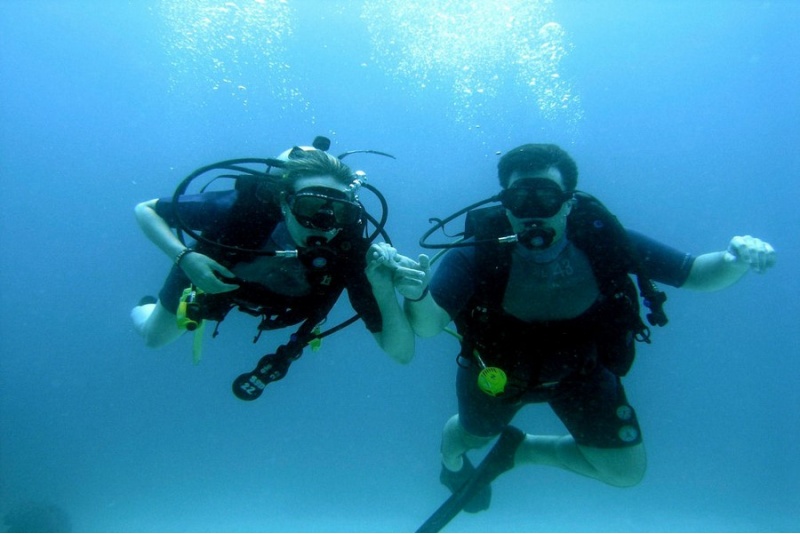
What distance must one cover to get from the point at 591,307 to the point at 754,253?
1182 millimetres

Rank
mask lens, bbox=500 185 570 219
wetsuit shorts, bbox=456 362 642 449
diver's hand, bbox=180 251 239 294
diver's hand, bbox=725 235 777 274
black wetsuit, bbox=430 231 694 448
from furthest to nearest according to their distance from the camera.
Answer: wetsuit shorts, bbox=456 362 642 449 < black wetsuit, bbox=430 231 694 448 < mask lens, bbox=500 185 570 219 < diver's hand, bbox=180 251 239 294 < diver's hand, bbox=725 235 777 274

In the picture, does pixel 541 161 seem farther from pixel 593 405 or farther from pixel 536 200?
pixel 593 405

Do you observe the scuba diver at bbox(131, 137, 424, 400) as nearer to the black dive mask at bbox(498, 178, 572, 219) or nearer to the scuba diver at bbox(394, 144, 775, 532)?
the scuba diver at bbox(394, 144, 775, 532)

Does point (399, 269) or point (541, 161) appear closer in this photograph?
point (399, 269)

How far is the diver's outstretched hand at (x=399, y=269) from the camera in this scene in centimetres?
295

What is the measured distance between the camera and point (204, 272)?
3.31 metres

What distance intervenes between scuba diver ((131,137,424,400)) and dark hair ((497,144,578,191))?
106 cm

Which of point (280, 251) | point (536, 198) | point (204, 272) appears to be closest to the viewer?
point (204, 272)

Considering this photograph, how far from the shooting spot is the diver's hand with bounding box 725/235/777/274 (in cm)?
294

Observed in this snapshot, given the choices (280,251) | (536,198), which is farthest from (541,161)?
(280,251)

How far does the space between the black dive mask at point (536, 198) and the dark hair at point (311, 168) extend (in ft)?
3.96

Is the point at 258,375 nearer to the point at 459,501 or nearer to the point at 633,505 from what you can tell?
the point at 459,501

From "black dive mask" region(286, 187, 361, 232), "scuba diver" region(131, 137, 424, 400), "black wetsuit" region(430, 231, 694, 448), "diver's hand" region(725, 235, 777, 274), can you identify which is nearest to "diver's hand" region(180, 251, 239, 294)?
"scuba diver" region(131, 137, 424, 400)

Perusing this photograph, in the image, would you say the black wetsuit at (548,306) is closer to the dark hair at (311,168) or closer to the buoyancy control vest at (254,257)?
the buoyancy control vest at (254,257)
